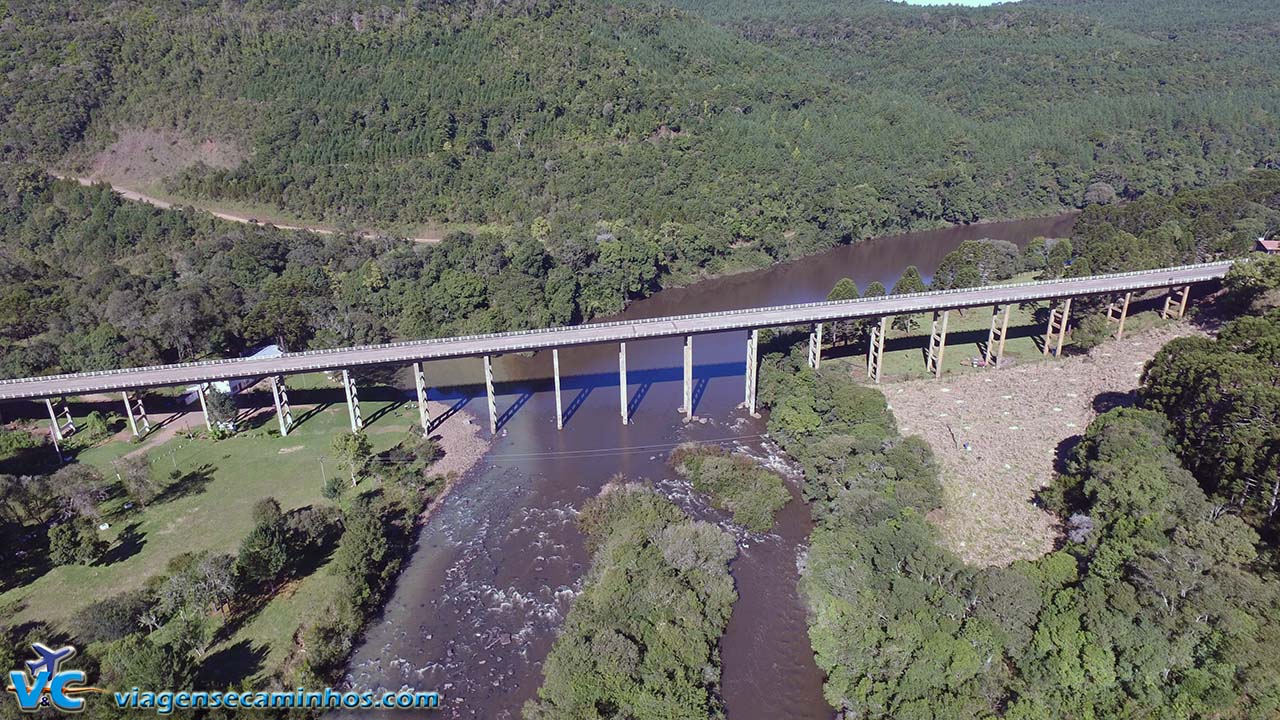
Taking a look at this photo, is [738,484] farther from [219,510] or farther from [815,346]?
[219,510]

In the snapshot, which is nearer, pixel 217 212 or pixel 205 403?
pixel 205 403

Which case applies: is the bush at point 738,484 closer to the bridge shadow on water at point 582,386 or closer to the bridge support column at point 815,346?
the bridge shadow on water at point 582,386

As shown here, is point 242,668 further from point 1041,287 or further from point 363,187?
point 363,187

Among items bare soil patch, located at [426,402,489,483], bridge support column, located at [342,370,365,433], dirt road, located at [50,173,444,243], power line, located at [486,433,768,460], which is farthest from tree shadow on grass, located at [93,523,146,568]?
dirt road, located at [50,173,444,243]

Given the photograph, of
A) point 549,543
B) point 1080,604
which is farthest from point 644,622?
point 1080,604

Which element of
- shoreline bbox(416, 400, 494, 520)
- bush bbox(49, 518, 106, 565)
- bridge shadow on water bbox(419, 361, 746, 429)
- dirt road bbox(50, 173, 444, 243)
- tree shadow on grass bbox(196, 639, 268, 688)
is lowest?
shoreline bbox(416, 400, 494, 520)

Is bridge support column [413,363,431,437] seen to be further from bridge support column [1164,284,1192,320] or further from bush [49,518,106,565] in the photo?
bridge support column [1164,284,1192,320]
